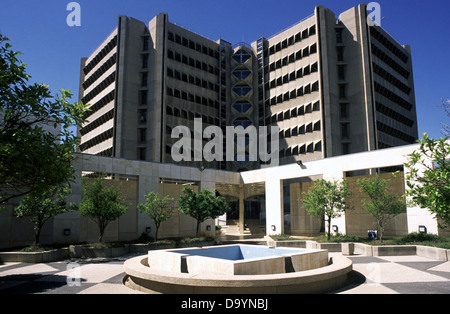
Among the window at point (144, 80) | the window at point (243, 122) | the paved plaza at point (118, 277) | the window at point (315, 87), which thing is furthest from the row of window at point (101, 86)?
the paved plaza at point (118, 277)

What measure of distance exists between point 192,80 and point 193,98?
10.9ft

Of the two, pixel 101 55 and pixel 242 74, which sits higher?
pixel 101 55

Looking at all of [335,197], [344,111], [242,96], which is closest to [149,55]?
[242,96]

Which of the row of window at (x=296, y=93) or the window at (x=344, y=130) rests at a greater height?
the row of window at (x=296, y=93)

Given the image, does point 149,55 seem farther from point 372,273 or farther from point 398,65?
point 372,273

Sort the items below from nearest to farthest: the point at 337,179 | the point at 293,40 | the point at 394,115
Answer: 1. the point at 337,179
2. the point at 394,115
3. the point at 293,40

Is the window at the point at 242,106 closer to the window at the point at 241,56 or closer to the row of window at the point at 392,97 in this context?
the window at the point at 241,56

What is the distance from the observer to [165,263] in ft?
47.0

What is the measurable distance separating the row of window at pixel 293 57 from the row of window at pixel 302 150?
49.9 feet

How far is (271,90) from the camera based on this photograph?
63.7 meters

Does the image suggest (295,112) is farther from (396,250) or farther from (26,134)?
(26,134)

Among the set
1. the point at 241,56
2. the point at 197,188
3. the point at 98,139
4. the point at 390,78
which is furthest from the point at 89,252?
the point at 390,78

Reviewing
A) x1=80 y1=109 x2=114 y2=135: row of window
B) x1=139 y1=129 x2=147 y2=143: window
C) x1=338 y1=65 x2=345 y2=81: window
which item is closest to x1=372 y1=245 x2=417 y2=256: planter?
x1=338 y1=65 x2=345 y2=81: window

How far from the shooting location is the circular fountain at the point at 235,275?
36.2 feet
